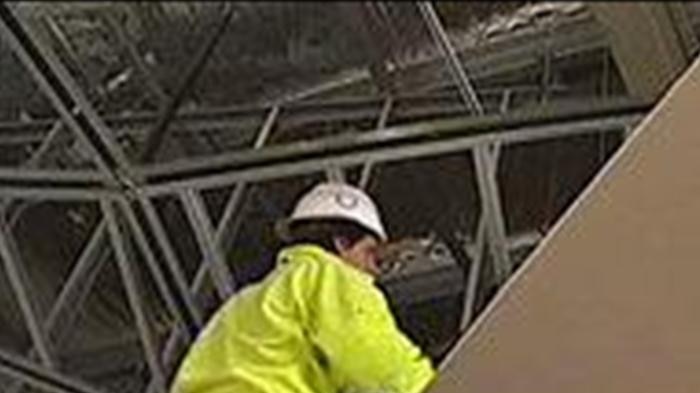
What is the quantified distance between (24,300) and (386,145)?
109 centimetres

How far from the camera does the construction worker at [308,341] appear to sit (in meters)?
3.17

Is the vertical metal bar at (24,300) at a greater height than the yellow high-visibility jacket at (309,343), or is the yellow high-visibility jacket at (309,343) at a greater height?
the vertical metal bar at (24,300)

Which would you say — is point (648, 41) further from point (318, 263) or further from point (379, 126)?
point (318, 263)

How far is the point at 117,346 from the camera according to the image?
444 centimetres

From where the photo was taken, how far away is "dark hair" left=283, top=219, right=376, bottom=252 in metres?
3.56

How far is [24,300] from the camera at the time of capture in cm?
431

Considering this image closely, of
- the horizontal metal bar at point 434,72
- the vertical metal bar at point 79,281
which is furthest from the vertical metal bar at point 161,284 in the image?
the horizontal metal bar at point 434,72

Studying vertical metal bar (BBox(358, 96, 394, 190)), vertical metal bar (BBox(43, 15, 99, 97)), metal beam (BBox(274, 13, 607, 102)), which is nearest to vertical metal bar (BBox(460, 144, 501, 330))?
vertical metal bar (BBox(358, 96, 394, 190))

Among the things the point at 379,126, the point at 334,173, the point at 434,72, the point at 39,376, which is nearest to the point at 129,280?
the point at 39,376

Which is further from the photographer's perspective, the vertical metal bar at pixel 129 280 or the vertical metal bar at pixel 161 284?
the vertical metal bar at pixel 161 284

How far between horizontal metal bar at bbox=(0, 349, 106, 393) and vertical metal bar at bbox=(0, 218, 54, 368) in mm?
118

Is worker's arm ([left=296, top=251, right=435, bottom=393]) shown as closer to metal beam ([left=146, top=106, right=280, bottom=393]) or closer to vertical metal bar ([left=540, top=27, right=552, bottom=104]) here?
metal beam ([left=146, top=106, right=280, bottom=393])

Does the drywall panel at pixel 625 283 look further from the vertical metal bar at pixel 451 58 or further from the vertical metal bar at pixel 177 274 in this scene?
the vertical metal bar at pixel 451 58

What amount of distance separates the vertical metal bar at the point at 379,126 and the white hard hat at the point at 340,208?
58 centimetres
